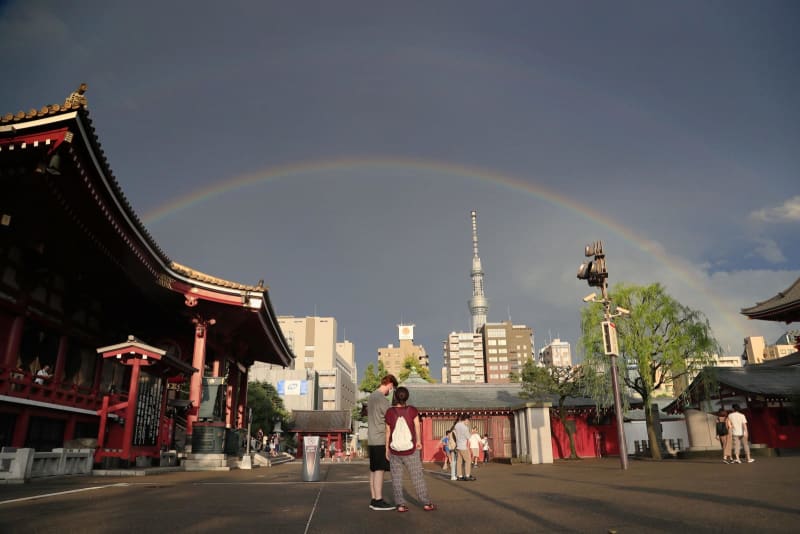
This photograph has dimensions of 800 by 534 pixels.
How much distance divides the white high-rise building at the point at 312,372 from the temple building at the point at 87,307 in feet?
201

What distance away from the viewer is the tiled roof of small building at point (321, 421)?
55.1 metres

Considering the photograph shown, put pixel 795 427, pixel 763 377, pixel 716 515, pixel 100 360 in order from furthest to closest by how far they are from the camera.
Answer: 1. pixel 763 377
2. pixel 795 427
3. pixel 100 360
4. pixel 716 515

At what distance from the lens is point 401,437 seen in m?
5.52

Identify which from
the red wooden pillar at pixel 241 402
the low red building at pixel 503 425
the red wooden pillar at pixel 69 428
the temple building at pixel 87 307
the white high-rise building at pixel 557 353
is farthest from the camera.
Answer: the white high-rise building at pixel 557 353

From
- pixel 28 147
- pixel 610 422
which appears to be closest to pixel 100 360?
pixel 28 147

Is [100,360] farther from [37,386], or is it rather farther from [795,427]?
[795,427]

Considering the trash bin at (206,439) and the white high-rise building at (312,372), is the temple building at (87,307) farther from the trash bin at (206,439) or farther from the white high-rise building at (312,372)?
the white high-rise building at (312,372)

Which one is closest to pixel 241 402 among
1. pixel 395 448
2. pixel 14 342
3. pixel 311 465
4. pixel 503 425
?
pixel 503 425

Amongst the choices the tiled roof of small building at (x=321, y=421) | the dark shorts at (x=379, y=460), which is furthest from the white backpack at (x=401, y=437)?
the tiled roof of small building at (x=321, y=421)

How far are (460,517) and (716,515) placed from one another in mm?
2234

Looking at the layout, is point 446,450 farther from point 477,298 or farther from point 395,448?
point 477,298

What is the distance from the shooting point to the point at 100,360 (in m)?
16.5

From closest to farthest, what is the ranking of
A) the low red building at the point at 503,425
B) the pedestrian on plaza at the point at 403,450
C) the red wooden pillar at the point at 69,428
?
the pedestrian on plaza at the point at 403,450 → the red wooden pillar at the point at 69,428 → the low red building at the point at 503,425

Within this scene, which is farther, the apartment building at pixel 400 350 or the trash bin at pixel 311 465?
the apartment building at pixel 400 350
